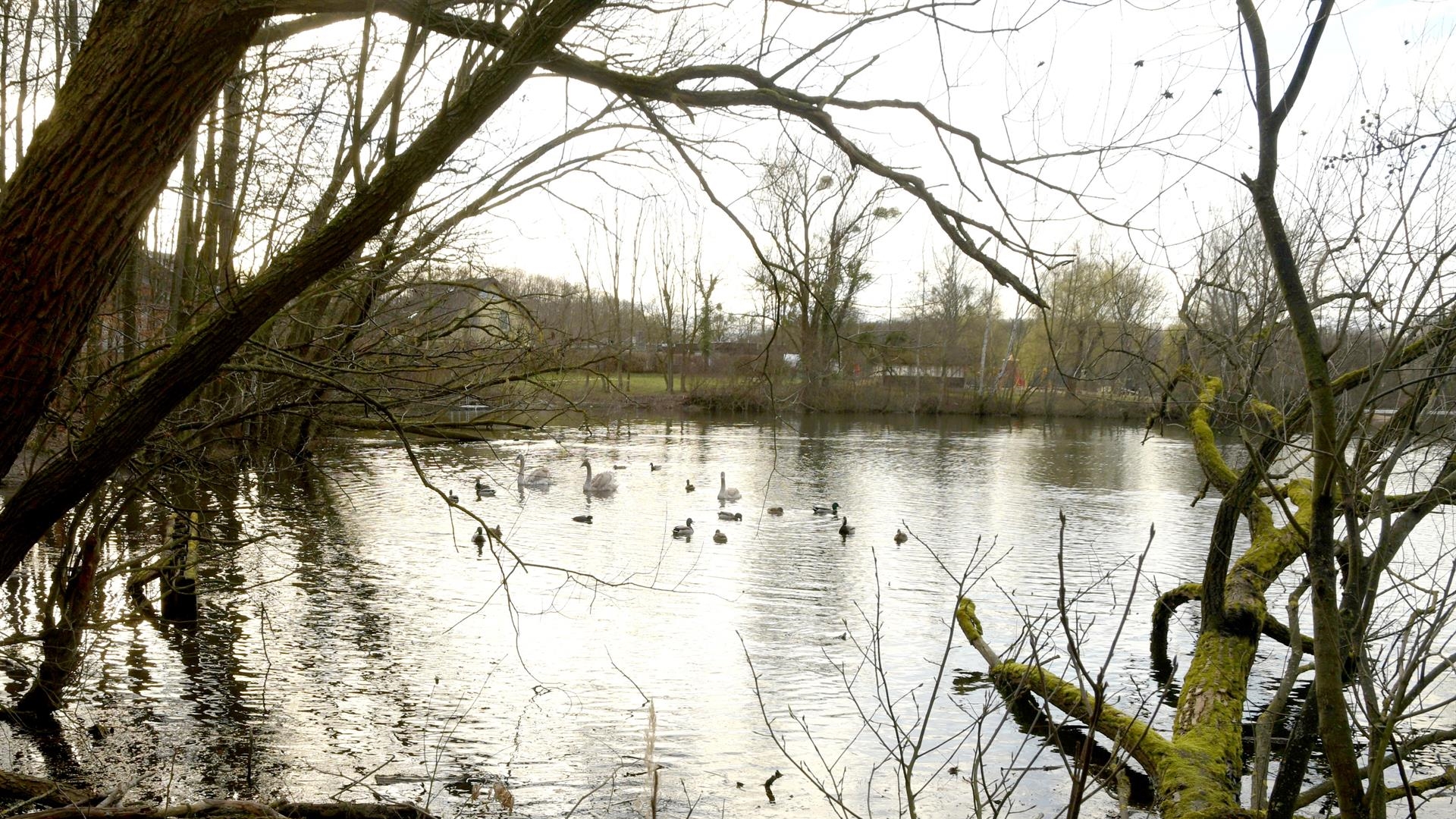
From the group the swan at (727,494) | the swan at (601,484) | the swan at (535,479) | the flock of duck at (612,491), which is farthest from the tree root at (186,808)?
the swan at (535,479)

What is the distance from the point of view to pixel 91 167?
101 inches

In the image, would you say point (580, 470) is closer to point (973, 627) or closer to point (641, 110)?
point (973, 627)

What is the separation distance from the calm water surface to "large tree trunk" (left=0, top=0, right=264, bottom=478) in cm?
231

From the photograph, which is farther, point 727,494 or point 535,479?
point 535,479

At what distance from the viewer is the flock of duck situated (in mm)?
14891

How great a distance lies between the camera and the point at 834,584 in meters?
12.3

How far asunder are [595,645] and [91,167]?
7.70 metres

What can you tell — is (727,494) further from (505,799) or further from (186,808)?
(186,808)

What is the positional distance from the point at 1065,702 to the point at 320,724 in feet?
16.7

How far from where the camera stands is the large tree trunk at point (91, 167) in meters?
2.53

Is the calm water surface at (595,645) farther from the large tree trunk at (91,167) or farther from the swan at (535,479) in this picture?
the large tree trunk at (91,167)

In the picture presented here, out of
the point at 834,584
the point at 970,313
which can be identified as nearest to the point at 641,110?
the point at 834,584

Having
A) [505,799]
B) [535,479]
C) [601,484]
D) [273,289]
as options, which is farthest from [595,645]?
[535,479]

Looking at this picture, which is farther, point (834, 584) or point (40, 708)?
point (834, 584)
